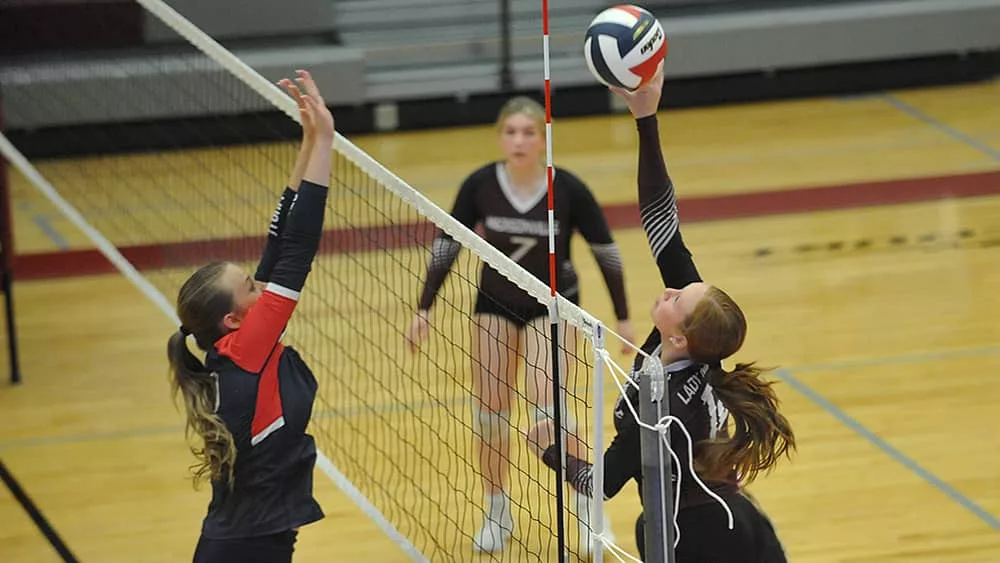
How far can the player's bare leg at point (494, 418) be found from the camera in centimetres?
632

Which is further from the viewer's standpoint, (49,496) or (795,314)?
(795,314)

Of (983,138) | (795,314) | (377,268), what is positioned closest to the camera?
(795,314)

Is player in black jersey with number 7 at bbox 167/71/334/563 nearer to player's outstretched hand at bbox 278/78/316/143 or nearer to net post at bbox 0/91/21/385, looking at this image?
player's outstretched hand at bbox 278/78/316/143

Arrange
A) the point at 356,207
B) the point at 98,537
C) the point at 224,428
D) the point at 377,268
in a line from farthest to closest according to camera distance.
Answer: the point at 356,207 → the point at 377,268 → the point at 98,537 → the point at 224,428

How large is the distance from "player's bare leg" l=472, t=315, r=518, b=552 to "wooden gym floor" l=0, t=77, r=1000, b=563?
0.41 metres

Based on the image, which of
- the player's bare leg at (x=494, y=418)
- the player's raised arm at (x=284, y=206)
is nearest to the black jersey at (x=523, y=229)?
the player's bare leg at (x=494, y=418)

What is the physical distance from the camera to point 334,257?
10133mm

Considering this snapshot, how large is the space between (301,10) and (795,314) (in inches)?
263

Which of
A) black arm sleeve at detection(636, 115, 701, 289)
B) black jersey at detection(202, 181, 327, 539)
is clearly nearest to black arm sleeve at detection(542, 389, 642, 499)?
black arm sleeve at detection(636, 115, 701, 289)

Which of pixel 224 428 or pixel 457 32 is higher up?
pixel 224 428

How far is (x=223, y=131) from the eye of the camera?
13.0 meters

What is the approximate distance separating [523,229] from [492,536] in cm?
129

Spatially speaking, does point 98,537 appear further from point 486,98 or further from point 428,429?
point 486,98

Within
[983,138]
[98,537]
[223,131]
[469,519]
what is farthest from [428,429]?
[983,138]
